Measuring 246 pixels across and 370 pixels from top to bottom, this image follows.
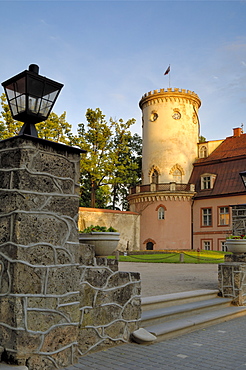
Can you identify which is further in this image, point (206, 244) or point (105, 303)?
point (206, 244)

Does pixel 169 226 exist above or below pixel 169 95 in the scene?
below

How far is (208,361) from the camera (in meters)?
4.80

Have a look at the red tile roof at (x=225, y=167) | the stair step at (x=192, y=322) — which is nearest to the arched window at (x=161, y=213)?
the red tile roof at (x=225, y=167)

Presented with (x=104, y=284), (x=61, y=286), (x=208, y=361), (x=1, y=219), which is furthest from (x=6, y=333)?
(x=208, y=361)

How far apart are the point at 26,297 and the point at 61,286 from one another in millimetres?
461

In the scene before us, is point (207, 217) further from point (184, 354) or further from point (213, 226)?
point (184, 354)

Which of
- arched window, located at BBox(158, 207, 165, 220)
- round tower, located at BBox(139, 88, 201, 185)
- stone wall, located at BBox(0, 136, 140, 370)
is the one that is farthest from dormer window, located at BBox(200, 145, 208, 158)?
stone wall, located at BBox(0, 136, 140, 370)

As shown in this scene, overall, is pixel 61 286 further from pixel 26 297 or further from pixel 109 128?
pixel 109 128

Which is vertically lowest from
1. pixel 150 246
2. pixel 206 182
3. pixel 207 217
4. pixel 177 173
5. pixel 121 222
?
pixel 150 246

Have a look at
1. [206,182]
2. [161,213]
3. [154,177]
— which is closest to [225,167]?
[206,182]

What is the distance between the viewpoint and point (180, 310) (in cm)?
669

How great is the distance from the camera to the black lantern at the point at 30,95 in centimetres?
442

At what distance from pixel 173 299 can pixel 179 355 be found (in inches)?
81.5

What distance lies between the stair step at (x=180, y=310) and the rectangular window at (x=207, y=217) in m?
26.2
